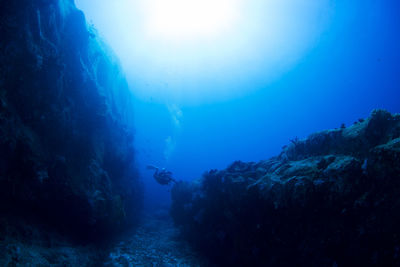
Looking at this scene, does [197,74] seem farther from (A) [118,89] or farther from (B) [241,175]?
(B) [241,175]

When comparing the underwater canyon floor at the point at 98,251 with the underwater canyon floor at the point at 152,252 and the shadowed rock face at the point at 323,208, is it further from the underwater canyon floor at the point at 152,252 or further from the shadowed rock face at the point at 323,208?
the shadowed rock face at the point at 323,208

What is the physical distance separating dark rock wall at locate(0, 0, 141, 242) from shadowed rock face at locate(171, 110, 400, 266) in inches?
291

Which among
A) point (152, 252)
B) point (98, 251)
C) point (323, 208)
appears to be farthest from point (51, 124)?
point (323, 208)

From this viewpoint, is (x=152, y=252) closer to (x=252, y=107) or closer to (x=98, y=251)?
(x=98, y=251)

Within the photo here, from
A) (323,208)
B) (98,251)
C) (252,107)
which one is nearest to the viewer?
(323,208)

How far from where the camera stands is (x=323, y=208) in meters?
6.18

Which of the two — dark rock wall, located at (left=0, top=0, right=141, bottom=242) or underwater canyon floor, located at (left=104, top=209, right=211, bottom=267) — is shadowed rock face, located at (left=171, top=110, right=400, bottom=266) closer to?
underwater canyon floor, located at (left=104, top=209, right=211, bottom=267)

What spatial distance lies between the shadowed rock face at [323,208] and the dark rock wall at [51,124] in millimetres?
7388

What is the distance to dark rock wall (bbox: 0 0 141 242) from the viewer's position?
7.65 metres

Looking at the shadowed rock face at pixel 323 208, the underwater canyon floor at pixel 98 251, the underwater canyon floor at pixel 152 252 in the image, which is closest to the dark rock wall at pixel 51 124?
the underwater canyon floor at pixel 98 251

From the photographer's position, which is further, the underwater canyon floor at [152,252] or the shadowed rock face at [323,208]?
the underwater canyon floor at [152,252]

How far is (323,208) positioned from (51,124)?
1197cm

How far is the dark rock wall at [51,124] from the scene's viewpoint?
25.1 ft

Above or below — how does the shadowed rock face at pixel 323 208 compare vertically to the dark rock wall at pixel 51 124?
below
